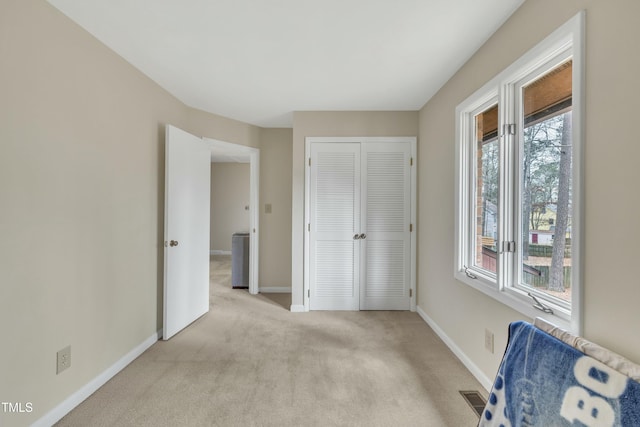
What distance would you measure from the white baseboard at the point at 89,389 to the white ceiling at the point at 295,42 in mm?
2342

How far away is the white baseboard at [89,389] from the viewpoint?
5.58 feet

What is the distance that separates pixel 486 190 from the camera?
2.25m

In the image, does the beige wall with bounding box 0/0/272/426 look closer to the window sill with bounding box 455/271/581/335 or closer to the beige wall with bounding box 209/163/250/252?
the window sill with bounding box 455/271/581/335

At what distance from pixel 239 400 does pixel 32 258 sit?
4.75ft

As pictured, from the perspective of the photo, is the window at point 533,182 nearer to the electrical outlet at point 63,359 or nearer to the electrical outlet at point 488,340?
the electrical outlet at point 488,340

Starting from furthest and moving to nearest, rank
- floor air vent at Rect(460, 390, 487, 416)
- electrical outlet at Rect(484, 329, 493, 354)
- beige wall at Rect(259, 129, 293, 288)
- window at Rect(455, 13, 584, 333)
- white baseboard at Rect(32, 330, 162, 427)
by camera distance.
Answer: beige wall at Rect(259, 129, 293, 288) → electrical outlet at Rect(484, 329, 493, 354) → floor air vent at Rect(460, 390, 487, 416) → white baseboard at Rect(32, 330, 162, 427) → window at Rect(455, 13, 584, 333)

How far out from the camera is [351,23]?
74.0 inches

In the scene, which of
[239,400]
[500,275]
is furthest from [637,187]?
[239,400]

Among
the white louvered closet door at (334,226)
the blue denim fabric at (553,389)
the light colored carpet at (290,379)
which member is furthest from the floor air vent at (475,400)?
the white louvered closet door at (334,226)

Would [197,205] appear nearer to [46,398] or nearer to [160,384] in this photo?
[160,384]

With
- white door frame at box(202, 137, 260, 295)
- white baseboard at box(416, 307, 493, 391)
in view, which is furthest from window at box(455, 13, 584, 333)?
white door frame at box(202, 137, 260, 295)

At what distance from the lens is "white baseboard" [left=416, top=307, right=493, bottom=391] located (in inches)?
81.2

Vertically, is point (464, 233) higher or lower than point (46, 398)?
higher

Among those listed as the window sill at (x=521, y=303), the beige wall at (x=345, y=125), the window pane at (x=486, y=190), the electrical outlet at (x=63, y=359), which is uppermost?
the beige wall at (x=345, y=125)
